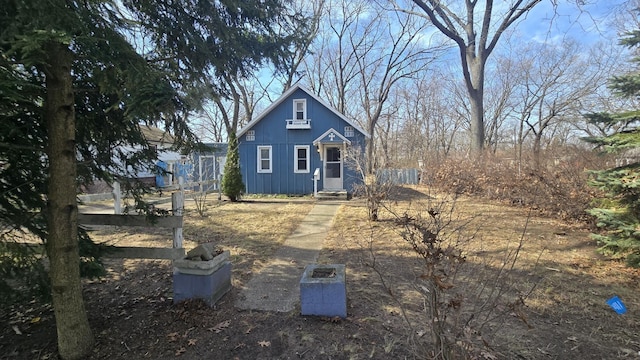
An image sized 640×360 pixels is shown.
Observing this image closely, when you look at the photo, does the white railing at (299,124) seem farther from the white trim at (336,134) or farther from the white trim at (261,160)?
the white trim at (261,160)

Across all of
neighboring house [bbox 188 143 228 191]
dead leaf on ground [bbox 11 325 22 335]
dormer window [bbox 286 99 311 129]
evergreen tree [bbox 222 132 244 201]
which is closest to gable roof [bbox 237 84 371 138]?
dormer window [bbox 286 99 311 129]

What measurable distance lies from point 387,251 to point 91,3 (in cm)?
538

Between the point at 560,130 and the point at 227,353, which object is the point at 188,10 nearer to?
the point at 227,353

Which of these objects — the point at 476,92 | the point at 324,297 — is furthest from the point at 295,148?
the point at 324,297

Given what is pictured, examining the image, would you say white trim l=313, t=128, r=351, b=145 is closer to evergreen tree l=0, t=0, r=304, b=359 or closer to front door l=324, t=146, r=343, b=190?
front door l=324, t=146, r=343, b=190

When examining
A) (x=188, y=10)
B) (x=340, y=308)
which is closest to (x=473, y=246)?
(x=340, y=308)

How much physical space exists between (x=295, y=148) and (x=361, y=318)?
12.3m

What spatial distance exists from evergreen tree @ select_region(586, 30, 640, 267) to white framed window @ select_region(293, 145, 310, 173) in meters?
11.1

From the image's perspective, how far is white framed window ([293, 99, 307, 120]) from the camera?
15.1 m

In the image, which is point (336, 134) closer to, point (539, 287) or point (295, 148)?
point (295, 148)

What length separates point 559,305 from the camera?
377 centimetres

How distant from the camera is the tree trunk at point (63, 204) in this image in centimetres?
266

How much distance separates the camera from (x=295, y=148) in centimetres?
1517

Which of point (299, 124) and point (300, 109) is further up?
point (300, 109)
